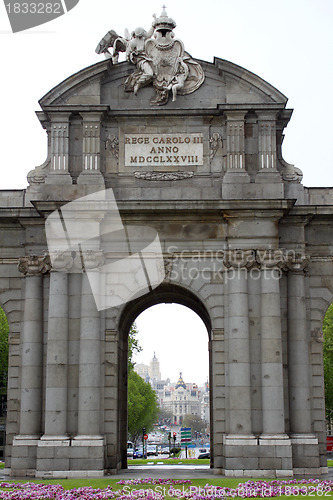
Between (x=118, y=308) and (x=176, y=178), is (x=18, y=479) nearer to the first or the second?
(x=118, y=308)

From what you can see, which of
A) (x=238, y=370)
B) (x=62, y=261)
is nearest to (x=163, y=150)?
(x=62, y=261)

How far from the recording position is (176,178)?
2752 centimetres

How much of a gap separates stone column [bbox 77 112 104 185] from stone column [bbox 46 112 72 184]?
2.12ft

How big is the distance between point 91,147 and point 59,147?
123 cm

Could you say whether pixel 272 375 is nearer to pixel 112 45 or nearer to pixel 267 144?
pixel 267 144

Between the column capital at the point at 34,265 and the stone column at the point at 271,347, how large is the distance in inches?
314

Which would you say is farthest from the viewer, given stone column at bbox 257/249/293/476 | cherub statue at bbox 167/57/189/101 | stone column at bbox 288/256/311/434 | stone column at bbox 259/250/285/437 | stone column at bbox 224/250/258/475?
cherub statue at bbox 167/57/189/101

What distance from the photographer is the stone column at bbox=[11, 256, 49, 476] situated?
25.8 meters

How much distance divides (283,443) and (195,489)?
200 inches

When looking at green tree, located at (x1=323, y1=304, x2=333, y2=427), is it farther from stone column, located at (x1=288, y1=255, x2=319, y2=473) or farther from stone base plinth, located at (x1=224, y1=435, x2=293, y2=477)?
stone base plinth, located at (x1=224, y1=435, x2=293, y2=477)

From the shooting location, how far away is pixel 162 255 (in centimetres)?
2695

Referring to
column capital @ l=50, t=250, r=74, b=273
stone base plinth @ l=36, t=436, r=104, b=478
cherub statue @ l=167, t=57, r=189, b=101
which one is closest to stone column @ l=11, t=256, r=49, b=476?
column capital @ l=50, t=250, r=74, b=273

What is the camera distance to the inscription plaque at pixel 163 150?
27.8 meters

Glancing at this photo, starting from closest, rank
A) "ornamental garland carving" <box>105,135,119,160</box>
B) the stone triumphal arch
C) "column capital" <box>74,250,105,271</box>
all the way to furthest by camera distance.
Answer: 1. the stone triumphal arch
2. "column capital" <box>74,250,105,271</box>
3. "ornamental garland carving" <box>105,135,119,160</box>
